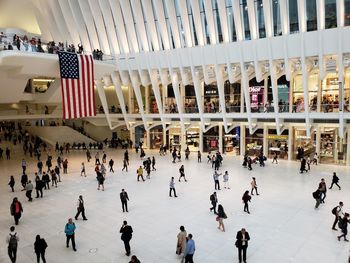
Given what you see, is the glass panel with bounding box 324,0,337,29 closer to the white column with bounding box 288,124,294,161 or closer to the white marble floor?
the white column with bounding box 288,124,294,161

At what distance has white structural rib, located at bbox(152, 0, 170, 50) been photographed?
75.5 ft

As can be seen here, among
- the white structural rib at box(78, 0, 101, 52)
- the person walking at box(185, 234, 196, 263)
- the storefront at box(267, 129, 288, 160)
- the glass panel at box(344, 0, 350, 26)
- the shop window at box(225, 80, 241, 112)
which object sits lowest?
the person walking at box(185, 234, 196, 263)

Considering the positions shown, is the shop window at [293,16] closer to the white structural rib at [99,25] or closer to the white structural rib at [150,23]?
the white structural rib at [150,23]

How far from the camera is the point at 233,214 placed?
41.4 ft

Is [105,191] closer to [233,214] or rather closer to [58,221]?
[58,221]

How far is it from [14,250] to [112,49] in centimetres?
2028

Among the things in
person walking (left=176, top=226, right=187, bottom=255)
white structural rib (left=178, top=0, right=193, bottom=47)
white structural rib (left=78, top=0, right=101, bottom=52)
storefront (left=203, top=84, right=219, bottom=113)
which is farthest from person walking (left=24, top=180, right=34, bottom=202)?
white structural rib (left=78, top=0, right=101, bottom=52)

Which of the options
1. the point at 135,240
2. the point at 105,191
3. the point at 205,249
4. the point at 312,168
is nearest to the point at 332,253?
the point at 205,249

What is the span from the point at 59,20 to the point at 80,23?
2300 mm

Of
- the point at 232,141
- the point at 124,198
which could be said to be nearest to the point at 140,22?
the point at 232,141

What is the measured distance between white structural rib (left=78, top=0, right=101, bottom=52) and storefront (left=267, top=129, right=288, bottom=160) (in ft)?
51.3

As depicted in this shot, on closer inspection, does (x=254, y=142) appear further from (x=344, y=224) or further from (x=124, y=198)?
(x=344, y=224)

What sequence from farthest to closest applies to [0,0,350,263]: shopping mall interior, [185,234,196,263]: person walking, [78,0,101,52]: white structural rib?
[78,0,101,52]: white structural rib < [0,0,350,263]: shopping mall interior < [185,234,196,263]: person walking

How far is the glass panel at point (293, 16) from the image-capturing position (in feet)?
63.8
